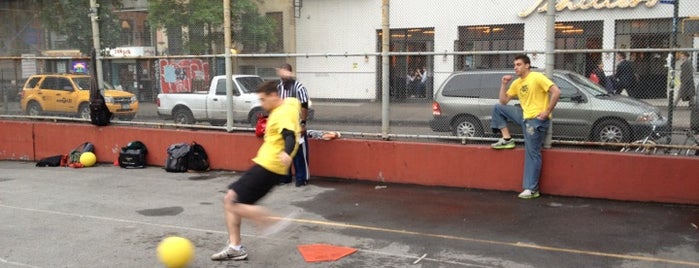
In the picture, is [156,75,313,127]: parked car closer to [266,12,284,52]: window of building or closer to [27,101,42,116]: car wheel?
[266,12,284,52]: window of building

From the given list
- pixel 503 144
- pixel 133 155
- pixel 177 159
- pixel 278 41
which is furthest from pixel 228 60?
pixel 503 144

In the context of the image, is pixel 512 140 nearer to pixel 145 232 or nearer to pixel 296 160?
pixel 296 160

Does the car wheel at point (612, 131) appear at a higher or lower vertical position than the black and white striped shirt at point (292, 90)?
lower

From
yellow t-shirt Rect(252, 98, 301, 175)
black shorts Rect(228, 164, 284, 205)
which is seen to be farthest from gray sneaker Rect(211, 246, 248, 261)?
yellow t-shirt Rect(252, 98, 301, 175)

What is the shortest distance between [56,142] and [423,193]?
802cm

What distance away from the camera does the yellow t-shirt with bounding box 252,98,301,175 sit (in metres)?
A: 5.68

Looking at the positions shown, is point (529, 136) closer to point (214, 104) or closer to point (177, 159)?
point (214, 104)

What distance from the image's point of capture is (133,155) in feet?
37.3

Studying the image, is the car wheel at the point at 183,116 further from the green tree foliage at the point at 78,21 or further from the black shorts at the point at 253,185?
the black shorts at the point at 253,185

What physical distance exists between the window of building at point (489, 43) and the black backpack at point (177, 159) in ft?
16.3

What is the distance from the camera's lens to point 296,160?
945 cm

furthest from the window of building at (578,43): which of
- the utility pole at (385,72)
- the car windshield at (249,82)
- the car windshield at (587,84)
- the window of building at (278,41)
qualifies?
the car windshield at (249,82)

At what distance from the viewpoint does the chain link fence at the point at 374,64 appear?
8.30 meters

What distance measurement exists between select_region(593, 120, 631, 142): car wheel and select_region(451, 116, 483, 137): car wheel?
164 cm
